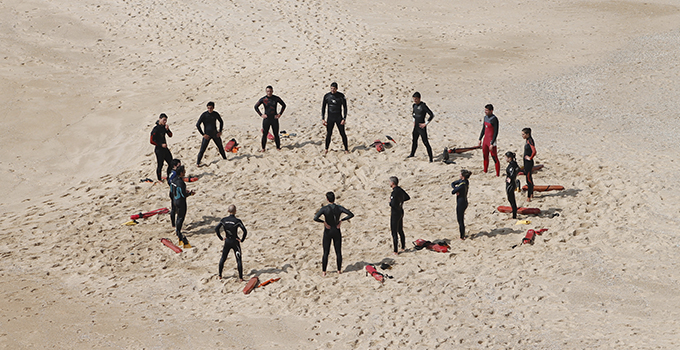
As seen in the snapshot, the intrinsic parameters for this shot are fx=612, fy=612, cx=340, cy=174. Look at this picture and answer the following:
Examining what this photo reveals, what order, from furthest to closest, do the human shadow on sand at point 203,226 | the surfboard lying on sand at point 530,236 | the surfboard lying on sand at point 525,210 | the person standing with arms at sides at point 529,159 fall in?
the person standing with arms at sides at point 529,159, the human shadow on sand at point 203,226, the surfboard lying on sand at point 525,210, the surfboard lying on sand at point 530,236

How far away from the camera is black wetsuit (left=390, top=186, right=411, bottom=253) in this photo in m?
12.9

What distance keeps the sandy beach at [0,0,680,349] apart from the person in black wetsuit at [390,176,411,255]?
0.44 m

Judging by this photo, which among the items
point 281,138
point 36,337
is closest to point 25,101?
point 281,138

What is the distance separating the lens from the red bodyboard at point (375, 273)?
1242 centimetres

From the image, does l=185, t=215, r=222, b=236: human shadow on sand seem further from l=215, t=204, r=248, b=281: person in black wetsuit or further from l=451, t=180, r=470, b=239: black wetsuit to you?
l=451, t=180, r=470, b=239: black wetsuit

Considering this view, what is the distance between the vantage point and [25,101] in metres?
23.4

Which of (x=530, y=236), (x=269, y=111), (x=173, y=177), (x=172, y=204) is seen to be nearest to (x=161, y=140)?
(x=172, y=204)

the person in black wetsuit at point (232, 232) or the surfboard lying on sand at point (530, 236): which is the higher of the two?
the person in black wetsuit at point (232, 232)

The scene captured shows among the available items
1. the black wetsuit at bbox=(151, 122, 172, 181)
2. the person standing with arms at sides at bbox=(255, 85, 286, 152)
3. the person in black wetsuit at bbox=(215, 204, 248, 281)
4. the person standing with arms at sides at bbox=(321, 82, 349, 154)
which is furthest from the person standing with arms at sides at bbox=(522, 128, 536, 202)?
the black wetsuit at bbox=(151, 122, 172, 181)

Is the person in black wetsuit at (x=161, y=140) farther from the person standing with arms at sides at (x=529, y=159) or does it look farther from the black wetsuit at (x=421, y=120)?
the person standing with arms at sides at (x=529, y=159)

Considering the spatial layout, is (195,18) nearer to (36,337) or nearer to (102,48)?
(102,48)

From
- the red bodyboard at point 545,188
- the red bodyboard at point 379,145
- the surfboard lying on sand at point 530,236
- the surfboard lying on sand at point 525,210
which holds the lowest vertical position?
the surfboard lying on sand at point 530,236

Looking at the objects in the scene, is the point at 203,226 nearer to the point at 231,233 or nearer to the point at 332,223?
the point at 231,233

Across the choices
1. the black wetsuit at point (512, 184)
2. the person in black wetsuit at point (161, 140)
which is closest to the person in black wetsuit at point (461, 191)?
the black wetsuit at point (512, 184)
